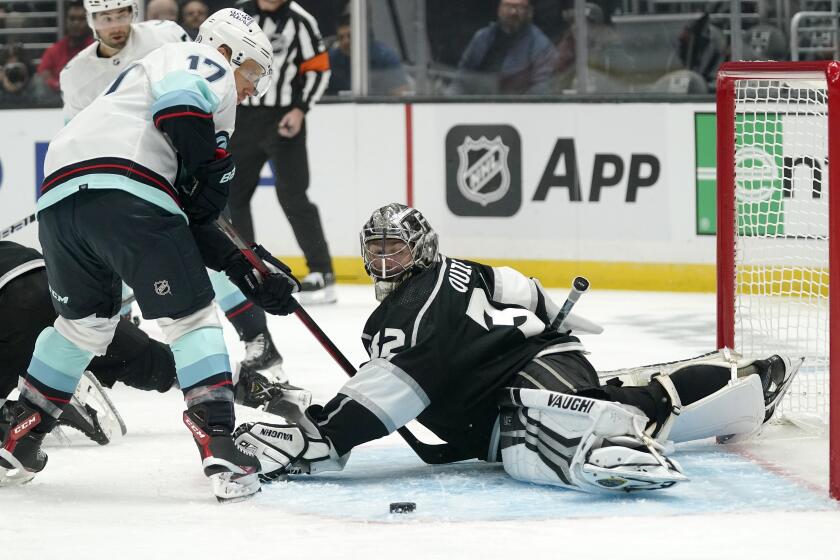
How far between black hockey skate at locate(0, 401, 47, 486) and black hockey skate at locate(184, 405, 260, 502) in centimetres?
38

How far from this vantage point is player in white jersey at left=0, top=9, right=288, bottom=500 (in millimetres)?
3244

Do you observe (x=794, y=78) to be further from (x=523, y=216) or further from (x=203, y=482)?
(x=523, y=216)

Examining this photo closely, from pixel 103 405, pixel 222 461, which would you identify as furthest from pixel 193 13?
pixel 222 461

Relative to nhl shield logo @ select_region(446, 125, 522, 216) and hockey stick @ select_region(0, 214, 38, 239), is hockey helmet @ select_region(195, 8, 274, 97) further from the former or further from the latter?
nhl shield logo @ select_region(446, 125, 522, 216)

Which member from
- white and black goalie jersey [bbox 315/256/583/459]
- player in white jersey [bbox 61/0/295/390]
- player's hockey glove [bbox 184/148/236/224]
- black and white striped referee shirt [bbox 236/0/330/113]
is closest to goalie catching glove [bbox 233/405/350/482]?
white and black goalie jersey [bbox 315/256/583/459]

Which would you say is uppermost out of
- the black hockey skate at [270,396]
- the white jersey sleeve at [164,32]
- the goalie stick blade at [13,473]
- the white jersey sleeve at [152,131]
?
the white jersey sleeve at [164,32]

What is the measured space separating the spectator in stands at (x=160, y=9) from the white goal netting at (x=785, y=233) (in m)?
3.03

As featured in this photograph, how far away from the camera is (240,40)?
3.54 m

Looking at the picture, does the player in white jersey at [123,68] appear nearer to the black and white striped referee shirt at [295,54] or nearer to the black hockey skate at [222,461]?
the black hockey skate at [222,461]

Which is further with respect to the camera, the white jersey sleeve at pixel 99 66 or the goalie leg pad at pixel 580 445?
the white jersey sleeve at pixel 99 66

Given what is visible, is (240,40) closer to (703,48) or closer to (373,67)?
(703,48)

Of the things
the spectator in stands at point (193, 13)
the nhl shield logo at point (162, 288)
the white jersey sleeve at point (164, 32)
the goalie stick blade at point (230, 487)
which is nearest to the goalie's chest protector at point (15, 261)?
the nhl shield logo at point (162, 288)

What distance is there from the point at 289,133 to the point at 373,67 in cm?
61

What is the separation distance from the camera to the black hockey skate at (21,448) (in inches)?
136
